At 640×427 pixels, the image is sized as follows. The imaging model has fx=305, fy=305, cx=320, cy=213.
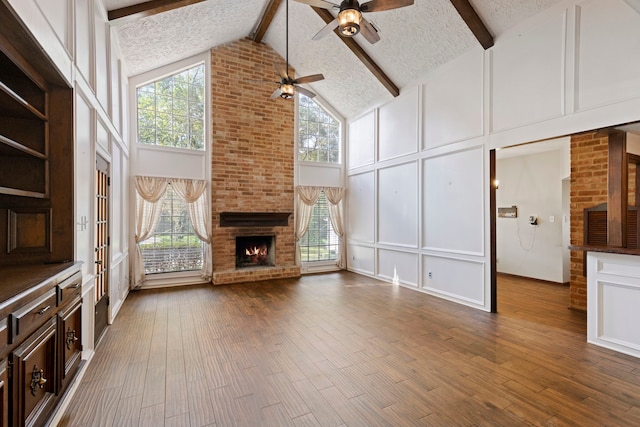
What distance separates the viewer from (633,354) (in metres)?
2.98

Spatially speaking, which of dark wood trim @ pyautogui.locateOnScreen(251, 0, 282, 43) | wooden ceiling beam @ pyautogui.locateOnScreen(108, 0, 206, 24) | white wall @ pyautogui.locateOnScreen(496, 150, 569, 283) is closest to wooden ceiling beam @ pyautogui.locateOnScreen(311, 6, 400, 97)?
dark wood trim @ pyautogui.locateOnScreen(251, 0, 282, 43)

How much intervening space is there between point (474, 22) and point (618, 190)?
8.86 feet

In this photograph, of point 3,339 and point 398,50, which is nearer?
point 3,339

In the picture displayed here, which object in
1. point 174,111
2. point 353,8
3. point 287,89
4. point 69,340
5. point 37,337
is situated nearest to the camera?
point 37,337

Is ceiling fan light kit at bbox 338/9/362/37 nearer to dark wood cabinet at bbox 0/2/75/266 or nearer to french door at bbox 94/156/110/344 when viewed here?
dark wood cabinet at bbox 0/2/75/266

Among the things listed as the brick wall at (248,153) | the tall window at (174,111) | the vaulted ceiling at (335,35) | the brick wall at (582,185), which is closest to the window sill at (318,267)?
the brick wall at (248,153)

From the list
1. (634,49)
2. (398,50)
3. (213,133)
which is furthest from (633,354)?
(213,133)

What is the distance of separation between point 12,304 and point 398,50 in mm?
5621

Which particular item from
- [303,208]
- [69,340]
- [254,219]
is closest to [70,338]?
[69,340]

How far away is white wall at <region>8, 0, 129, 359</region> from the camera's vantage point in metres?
2.07

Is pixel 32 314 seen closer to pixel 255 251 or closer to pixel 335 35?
pixel 255 251

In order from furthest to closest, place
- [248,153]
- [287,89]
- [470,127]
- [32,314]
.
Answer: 1. [248,153]
2. [287,89]
3. [470,127]
4. [32,314]

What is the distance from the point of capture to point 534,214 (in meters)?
6.65

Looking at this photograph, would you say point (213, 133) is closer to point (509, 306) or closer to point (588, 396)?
point (509, 306)
